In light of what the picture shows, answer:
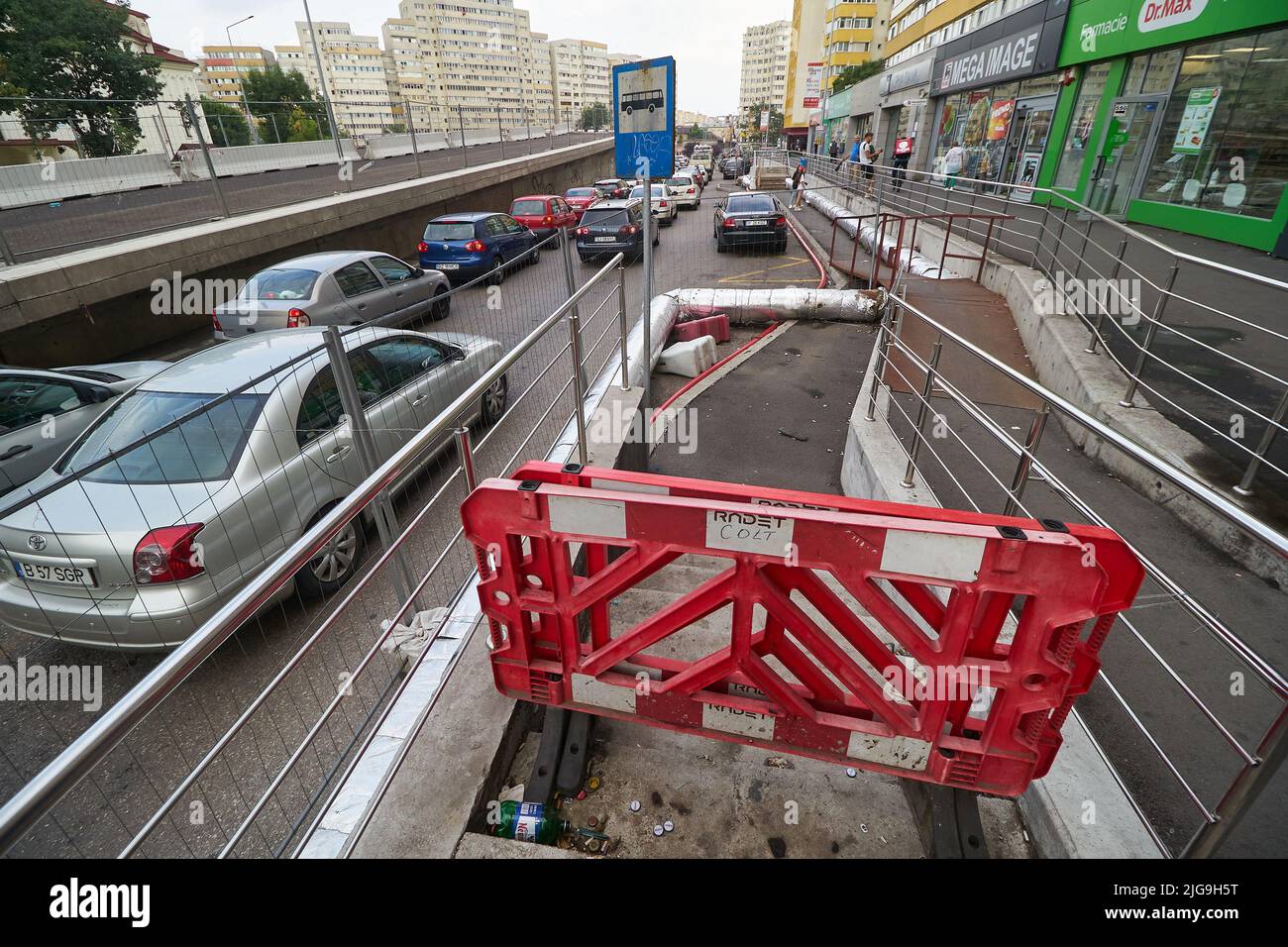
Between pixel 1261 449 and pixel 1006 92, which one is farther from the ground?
pixel 1006 92

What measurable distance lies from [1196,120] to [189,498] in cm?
1659

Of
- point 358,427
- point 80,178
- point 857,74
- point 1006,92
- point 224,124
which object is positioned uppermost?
point 857,74

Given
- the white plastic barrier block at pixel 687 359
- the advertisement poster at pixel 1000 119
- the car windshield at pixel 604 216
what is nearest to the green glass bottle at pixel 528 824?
the white plastic barrier block at pixel 687 359

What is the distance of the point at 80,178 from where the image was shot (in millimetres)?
13195

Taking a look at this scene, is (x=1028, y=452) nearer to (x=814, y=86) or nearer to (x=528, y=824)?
(x=528, y=824)

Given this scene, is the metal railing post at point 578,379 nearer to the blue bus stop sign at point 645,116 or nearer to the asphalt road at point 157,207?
the blue bus stop sign at point 645,116

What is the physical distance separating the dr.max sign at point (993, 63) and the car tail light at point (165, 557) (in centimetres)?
2200

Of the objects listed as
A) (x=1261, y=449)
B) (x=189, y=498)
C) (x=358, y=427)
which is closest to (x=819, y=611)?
(x=358, y=427)

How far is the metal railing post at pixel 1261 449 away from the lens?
3674 millimetres

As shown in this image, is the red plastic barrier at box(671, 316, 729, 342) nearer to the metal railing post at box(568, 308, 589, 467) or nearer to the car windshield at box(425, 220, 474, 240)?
the metal railing post at box(568, 308, 589, 467)

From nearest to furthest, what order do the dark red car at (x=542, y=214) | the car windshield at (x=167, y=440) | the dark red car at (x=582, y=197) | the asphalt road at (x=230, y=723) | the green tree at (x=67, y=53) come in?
the asphalt road at (x=230, y=723)
the car windshield at (x=167, y=440)
the dark red car at (x=542, y=214)
the dark red car at (x=582, y=197)
the green tree at (x=67, y=53)
